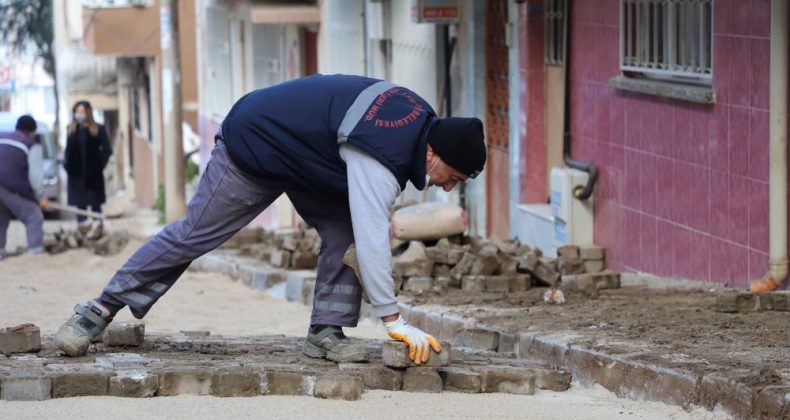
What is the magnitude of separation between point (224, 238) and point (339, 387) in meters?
1.02

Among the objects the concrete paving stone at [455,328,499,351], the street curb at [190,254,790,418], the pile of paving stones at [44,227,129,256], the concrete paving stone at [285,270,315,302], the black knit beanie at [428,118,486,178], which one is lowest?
the pile of paving stones at [44,227,129,256]

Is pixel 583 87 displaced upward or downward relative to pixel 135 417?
upward

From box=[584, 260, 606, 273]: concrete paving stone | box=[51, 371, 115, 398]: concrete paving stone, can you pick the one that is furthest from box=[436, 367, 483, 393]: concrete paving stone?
box=[584, 260, 606, 273]: concrete paving stone

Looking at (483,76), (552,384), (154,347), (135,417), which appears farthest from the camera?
(483,76)

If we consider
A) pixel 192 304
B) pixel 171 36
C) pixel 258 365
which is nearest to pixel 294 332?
pixel 192 304

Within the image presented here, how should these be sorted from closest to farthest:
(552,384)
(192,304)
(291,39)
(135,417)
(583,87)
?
(135,417), (552,384), (192,304), (583,87), (291,39)

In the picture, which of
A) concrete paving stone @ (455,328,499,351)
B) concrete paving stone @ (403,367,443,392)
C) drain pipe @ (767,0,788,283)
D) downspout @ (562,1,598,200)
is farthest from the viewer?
downspout @ (562,1,598,200)

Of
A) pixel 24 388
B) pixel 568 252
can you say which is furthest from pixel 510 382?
pixel 568 252

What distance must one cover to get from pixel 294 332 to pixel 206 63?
61.3ft

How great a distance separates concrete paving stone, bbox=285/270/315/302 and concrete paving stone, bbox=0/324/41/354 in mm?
4705

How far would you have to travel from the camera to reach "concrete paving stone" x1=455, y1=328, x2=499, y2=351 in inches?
297

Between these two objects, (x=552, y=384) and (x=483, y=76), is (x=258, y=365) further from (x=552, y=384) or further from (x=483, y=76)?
(x=483, y=76)

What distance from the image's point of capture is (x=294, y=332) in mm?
8984

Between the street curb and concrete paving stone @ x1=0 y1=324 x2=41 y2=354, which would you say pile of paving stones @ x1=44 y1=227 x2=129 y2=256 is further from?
concrete paving stone @ x1=0 y1=324 x2=41 y2=354
